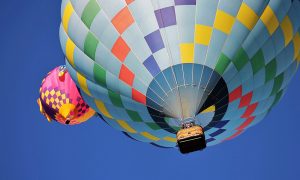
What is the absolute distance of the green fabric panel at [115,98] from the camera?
10156mm

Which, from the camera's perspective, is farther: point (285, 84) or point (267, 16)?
point (285, 84)

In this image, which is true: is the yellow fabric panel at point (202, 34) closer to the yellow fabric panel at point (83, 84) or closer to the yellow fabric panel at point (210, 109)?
the yellow fabric panel at point (210, 109)

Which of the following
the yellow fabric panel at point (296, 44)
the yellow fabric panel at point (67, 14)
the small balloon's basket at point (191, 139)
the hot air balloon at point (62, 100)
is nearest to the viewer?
the small balloon's basket at point (191, 139)

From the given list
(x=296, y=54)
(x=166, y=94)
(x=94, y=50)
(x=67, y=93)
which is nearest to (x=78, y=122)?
(x=67, y=93)

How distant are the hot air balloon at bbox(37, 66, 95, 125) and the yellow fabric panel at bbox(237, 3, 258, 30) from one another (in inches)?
149

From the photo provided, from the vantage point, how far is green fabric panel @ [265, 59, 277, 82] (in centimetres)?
1014

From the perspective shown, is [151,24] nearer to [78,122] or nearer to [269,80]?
[269,80]

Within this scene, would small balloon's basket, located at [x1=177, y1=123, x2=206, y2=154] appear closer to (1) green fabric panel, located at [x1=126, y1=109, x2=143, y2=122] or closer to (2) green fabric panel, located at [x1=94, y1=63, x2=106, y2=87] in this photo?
(1) green fabric panel, located at [x1=126, y1=109, x2=143, y2=122]

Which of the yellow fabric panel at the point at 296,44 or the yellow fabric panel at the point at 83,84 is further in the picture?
the yellow fabric panel at the point at 83,84

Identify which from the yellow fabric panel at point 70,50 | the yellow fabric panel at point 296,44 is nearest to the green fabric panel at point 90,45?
the yellow fabric panel at point 70,50

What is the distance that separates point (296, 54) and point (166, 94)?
2.45 meters

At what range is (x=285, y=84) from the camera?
1101 cm

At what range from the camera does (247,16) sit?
9.63 meters

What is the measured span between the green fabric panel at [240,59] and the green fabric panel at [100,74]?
6.48 feet
